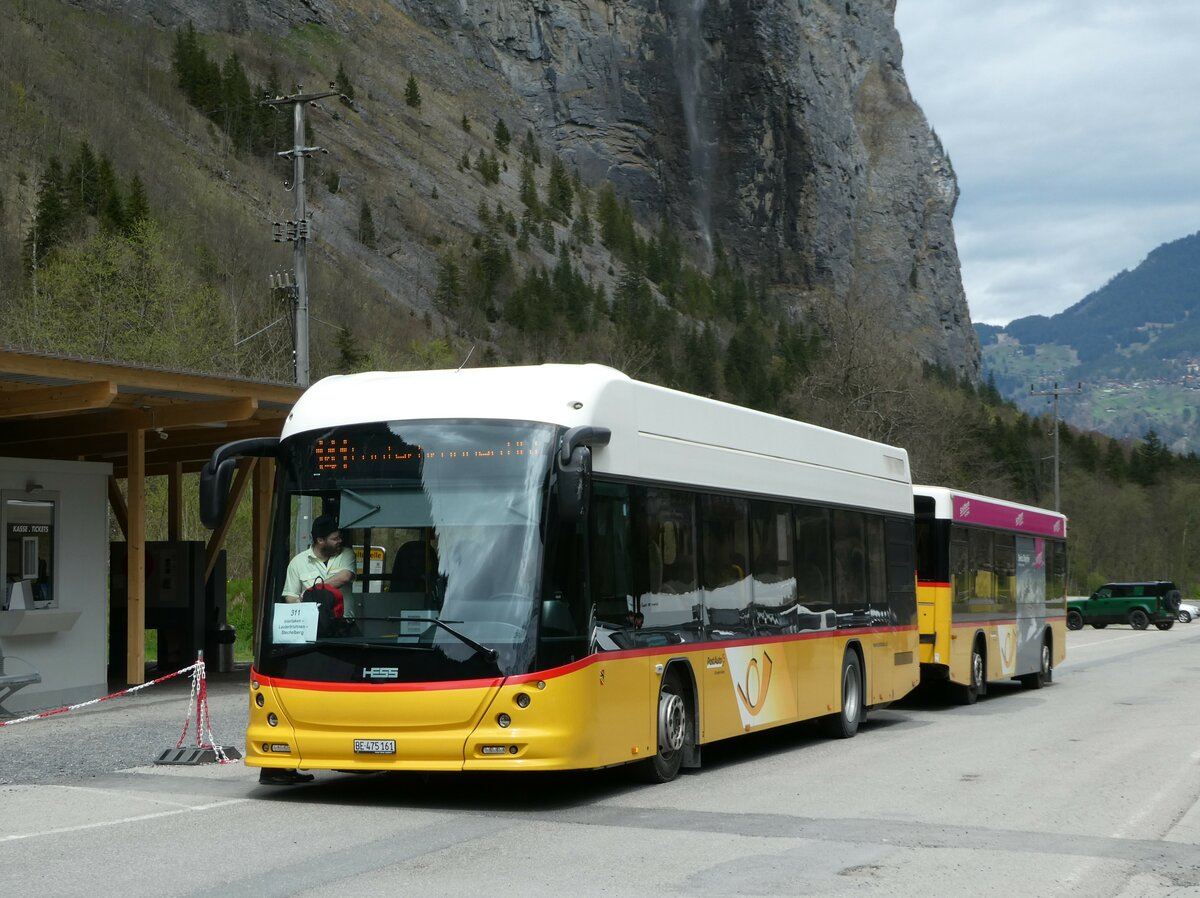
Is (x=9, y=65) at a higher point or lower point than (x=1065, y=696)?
higher

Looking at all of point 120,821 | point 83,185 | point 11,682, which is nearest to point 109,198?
point 83,185

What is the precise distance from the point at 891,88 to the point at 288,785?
179362 millimetres

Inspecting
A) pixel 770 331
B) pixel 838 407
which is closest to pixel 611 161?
pixel 770 331

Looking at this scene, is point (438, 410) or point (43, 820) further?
point (438, 410)

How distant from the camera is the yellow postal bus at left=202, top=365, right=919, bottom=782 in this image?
10203 millimetres

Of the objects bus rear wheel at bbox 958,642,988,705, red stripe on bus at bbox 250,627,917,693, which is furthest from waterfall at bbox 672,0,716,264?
red stripe on bus at bbox 250,627,917,693

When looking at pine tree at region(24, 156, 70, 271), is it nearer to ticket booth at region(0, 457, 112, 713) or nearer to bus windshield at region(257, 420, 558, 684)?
ticket booth at region(0, 457, 112, 713)

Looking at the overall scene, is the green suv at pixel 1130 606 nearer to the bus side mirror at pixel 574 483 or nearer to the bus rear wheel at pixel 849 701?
the bus rear wheel at pixel 849 701

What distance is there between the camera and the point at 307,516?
10867mm

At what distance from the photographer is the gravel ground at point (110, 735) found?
13156 millimetres

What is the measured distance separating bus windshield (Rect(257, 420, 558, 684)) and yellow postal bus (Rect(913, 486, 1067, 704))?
1125 centimetres

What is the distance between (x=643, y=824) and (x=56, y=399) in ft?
36.1

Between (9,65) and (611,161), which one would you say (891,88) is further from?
(9,65)

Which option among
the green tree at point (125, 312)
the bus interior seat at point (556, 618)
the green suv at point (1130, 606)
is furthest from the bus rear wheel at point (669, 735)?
the green suv at point (1130, 606)
